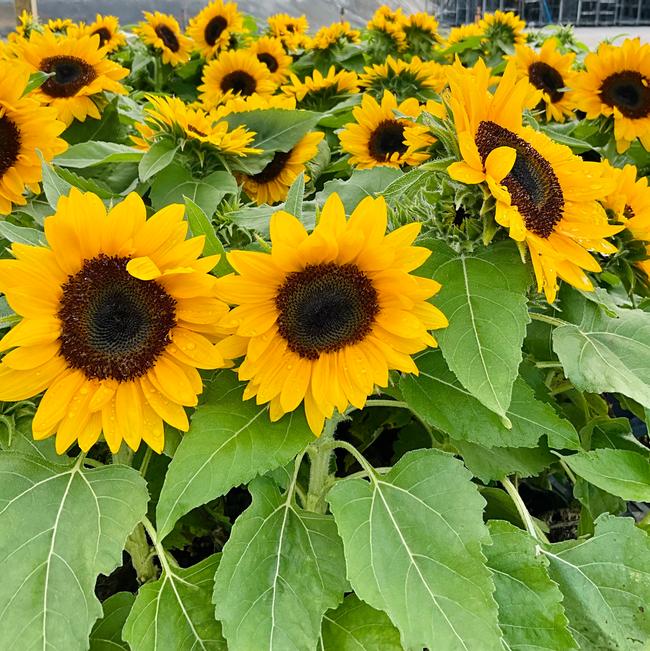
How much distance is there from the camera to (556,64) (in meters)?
1.89

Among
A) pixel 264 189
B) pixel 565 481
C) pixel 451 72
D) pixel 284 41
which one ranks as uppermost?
pixel 451 72

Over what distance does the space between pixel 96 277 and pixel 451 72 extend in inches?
15.8

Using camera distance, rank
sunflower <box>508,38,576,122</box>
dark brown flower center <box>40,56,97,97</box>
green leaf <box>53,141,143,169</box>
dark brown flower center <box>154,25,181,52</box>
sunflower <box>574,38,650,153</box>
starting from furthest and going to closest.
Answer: dark brown flower center <box>154,25,181,52</box> → sunflower <box>508,38,576,122</box> → sunflower <box>574,38,650,153</box> → dark brown flower center <box>40,56,97,97</box> → green leaf <box>53,141,143,169</box>

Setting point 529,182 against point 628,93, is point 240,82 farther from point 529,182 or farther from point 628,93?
point 529,182

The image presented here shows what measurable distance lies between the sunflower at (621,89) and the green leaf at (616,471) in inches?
35.7

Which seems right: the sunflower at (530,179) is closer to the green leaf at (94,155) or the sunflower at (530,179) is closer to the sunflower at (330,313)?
the sunflower at (330,313)

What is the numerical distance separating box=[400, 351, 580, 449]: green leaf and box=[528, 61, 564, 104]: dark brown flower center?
1285mm

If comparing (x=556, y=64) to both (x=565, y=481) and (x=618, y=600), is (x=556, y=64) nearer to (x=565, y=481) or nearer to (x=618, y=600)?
(x=565, y=481)

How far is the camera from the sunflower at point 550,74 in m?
1.81

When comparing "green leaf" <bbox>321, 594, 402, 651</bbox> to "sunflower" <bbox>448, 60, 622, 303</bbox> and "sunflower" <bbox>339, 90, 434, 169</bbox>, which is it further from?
"sunflower" <bbox>339, 90, 434, 169</bbox>

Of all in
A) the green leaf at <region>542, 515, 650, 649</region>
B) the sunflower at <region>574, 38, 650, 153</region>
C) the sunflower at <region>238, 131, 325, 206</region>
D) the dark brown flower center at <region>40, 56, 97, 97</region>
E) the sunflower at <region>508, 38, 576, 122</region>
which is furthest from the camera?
the sunflower at <region>508, 38, 576, 122</region>

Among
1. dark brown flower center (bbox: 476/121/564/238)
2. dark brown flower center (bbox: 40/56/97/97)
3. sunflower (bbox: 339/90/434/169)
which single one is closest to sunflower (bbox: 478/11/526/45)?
sunflower (bbox: 339/90/434/169)

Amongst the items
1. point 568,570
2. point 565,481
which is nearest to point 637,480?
point 568,570

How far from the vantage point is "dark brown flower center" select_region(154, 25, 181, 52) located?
7.61 feet
